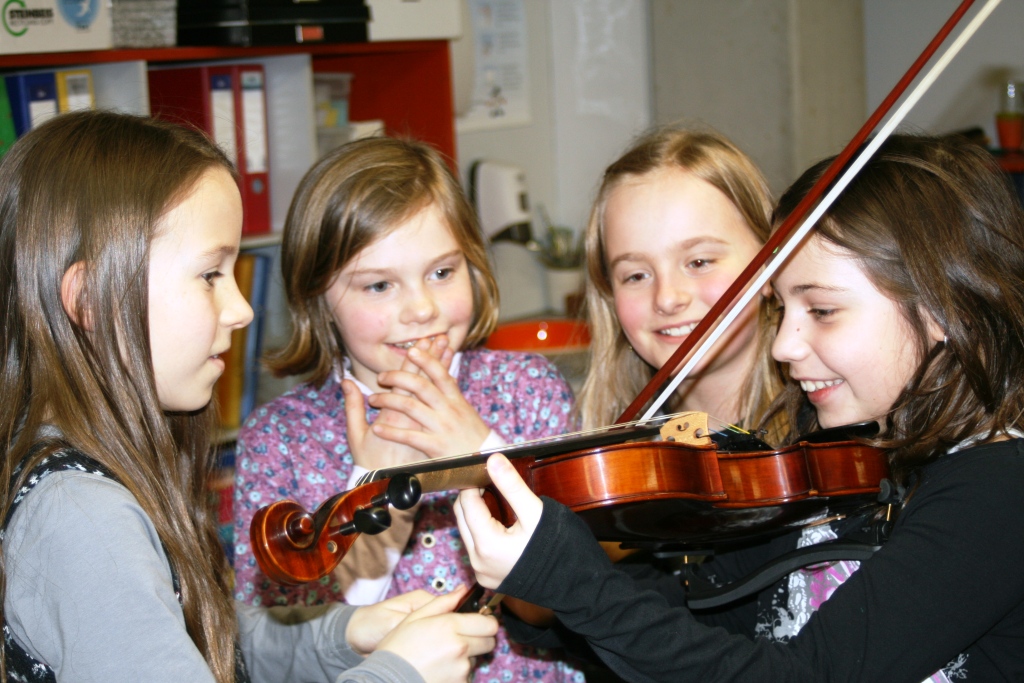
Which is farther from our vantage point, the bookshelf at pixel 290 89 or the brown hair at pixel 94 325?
the bookshelf at pixel 290 89

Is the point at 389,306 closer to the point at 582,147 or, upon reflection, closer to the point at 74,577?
the point at 74,577

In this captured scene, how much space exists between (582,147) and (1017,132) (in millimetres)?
1302

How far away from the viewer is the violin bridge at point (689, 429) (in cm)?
110

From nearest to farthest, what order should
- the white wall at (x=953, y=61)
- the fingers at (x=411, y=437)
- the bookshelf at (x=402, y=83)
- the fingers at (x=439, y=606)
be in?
the fingers at (x=439, y=606) → the fingers at (x=411, y=437) → the bookshelf at (x=402, y=83) → the white wall at (x=953, y=61)

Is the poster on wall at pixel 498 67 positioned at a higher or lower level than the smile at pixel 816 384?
higher

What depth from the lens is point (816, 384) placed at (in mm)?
1187

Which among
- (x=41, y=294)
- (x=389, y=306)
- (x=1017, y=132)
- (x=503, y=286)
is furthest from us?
(x=503, y=286)

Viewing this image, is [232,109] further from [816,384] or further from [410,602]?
[816,384]

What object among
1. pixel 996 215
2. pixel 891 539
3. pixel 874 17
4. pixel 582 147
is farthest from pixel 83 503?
pixel 874 17

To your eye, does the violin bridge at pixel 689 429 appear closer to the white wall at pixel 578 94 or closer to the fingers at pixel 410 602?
the fingers at pixel 410 602

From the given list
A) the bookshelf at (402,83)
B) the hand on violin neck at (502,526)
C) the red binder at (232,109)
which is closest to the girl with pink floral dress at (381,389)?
the hand on violin neck at (502,526)

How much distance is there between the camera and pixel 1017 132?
2.80 meters

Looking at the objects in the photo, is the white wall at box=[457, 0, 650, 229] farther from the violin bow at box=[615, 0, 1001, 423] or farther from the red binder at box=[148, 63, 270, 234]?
the violin bow at box=[615, 0, 1001, 423]

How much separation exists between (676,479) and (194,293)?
0.52 meters
